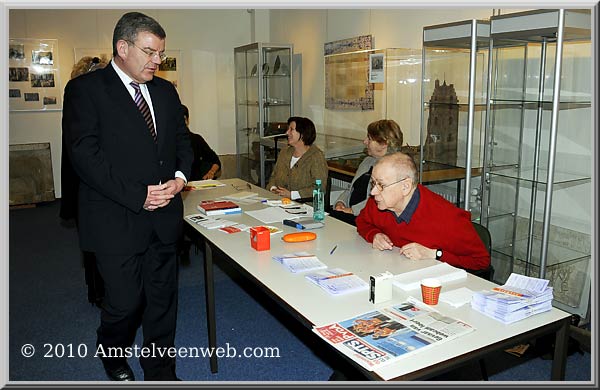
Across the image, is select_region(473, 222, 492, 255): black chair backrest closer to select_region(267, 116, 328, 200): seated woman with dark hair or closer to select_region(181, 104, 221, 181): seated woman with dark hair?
select_region(267, 116, 328, 200): seated woman with dark hair

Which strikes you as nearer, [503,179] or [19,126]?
[503,179]

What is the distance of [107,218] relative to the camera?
2.35m

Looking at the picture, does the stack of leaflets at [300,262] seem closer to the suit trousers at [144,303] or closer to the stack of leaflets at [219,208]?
the suit trousers at [144,303]

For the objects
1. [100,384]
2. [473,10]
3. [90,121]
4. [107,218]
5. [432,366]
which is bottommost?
[100,384]

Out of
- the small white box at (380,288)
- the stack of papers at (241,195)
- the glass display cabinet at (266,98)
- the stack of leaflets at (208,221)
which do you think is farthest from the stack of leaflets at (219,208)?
the glass display cabinet at (266,98)

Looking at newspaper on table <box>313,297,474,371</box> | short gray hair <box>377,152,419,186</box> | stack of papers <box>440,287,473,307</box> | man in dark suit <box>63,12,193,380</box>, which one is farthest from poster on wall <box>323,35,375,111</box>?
newspaper on table <box>313,297,474,371</box>

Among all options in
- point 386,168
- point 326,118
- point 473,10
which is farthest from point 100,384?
point 326,118

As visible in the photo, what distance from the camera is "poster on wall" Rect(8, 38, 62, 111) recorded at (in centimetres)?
707

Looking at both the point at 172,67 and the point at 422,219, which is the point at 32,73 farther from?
the point at 422,219

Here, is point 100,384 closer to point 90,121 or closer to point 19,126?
point 90,121

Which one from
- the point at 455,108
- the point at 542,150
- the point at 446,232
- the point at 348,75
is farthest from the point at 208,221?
the point at 348,75

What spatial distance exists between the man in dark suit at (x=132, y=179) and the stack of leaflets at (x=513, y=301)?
141 centimetres

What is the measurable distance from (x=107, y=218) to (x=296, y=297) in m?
0.96

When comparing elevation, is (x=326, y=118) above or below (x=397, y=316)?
above
